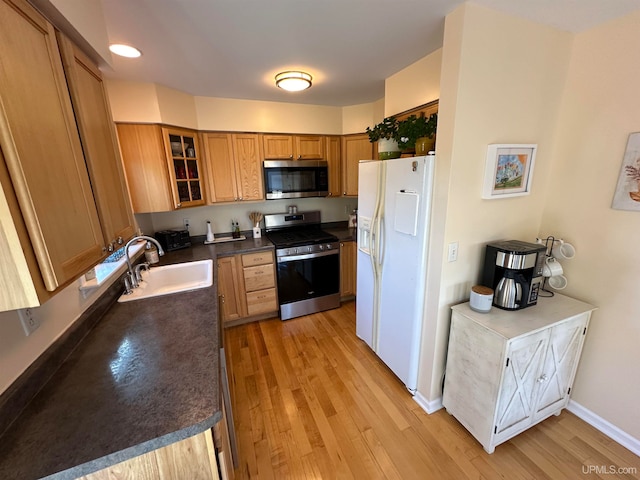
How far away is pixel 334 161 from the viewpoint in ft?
11.0

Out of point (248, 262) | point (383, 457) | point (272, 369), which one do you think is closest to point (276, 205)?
point (248, 262)

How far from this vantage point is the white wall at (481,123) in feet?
4.61

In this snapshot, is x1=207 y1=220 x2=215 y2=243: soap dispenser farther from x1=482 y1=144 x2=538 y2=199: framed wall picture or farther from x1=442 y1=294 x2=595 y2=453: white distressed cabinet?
x1=482 y1=144 x2=538 y2=199: framed wall picture

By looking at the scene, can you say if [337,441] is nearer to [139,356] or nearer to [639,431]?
[139,356]

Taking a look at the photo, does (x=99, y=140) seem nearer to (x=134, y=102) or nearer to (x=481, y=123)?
(x=134, y=102)

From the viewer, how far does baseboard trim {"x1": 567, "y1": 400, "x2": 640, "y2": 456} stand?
157cm

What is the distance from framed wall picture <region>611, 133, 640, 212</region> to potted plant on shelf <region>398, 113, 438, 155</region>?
1052mm


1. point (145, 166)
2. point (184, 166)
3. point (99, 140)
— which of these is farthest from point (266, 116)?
point (99, 140)

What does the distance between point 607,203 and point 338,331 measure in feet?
A: 7.80

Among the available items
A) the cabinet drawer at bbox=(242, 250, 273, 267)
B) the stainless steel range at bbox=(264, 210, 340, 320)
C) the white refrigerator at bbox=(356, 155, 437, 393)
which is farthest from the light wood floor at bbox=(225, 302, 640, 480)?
the cabinet drawer at bbox=(242, 250, 273, 267)

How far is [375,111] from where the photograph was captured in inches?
123

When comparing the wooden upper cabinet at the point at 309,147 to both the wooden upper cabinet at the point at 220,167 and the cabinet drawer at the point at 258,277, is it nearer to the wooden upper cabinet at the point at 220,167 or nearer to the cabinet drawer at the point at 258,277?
the wooden upper cabinet at the point at 220,167

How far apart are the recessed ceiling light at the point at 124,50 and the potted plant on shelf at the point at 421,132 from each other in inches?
74.5

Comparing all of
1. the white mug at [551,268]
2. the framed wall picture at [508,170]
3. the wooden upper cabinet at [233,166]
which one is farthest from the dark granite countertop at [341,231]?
the white mug at [551,268]
